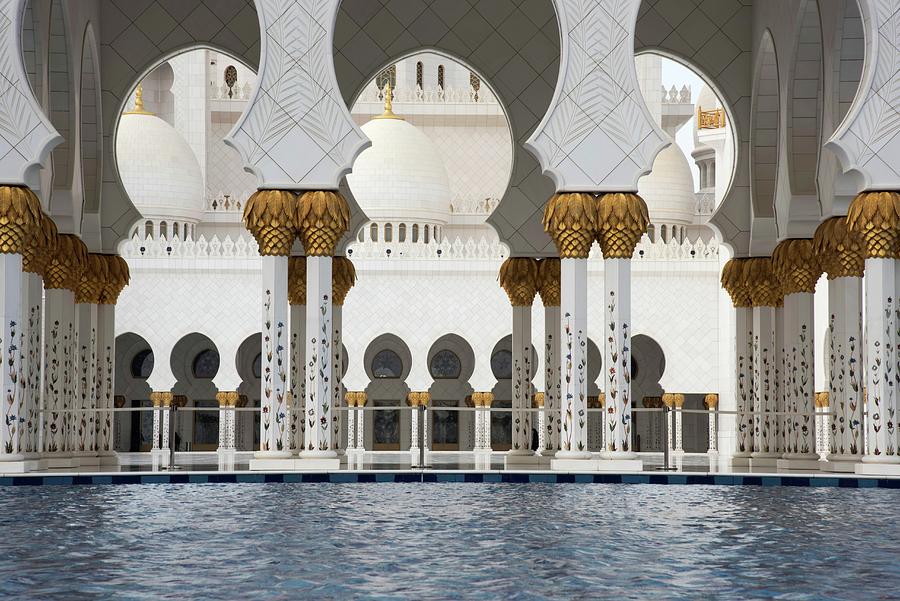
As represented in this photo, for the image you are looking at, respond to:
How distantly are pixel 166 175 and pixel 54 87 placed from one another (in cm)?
1556

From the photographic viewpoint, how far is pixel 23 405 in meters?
11.5

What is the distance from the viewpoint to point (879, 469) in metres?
11.6

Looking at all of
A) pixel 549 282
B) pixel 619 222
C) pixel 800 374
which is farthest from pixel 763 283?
pixel 619 222

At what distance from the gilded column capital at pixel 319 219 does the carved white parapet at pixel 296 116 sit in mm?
107

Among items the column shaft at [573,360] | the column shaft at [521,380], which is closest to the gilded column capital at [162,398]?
the column shaft at [521,380]

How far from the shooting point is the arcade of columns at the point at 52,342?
1138cm

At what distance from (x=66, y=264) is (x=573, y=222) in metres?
5.43

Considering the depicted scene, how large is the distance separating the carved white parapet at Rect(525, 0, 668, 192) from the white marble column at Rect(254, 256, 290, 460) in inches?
99.0

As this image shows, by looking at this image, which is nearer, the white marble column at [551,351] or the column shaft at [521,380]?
the white marble column at [551,351]

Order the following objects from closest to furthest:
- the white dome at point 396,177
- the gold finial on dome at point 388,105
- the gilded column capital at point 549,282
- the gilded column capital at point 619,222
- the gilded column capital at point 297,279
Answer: the gilded column capital at point 619,222, the gilded column capital at point 297,279, the gilded column capital at point 549,282, the white dome at point 396,177, the gold finial on dome at point 388,105

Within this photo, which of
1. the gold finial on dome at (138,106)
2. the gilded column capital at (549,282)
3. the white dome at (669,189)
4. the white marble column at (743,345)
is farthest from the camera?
the white dome at (669,189)

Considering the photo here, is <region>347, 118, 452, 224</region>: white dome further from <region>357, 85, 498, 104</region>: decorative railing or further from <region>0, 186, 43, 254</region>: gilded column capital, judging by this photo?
<region>0, 186, 43, 254</region>: gilded column capital

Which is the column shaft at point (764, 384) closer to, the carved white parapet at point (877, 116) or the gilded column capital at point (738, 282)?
the gilded column capital at point (738, 282)

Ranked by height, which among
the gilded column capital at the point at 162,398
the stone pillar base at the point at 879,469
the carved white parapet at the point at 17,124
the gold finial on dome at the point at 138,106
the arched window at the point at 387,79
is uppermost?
the arched window at the point at 387,79
